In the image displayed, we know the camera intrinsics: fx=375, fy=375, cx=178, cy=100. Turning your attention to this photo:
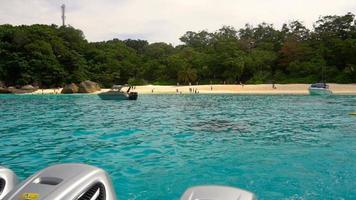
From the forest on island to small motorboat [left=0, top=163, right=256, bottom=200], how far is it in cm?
6590

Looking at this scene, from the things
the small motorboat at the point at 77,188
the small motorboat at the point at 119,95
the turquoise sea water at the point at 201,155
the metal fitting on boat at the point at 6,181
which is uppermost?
the small motorboat at the point at 77,188

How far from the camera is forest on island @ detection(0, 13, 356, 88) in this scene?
6744cm

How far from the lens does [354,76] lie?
6197 cm

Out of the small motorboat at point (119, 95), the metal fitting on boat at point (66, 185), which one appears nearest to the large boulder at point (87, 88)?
the small motorboat at point (119, 95)

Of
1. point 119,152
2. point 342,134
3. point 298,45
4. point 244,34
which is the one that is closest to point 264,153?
point 119,152

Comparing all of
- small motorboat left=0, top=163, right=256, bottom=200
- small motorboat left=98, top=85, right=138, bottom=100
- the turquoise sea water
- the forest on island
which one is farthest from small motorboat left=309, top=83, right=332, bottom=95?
small motorboat left=0, top=163, right=256, bottom=200

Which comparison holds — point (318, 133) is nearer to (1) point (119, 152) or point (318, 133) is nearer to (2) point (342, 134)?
(2) point (342, 134)

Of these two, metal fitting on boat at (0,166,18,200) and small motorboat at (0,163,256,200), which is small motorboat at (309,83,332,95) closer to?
small motorboat at (0,163,256,200)

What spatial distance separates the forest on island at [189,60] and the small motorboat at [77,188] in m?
65.9

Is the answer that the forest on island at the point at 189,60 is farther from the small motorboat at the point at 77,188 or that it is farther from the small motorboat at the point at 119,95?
the small motorboat at the point at 77,188

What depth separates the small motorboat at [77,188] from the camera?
8.39ft

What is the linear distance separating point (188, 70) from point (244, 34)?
88.4ft

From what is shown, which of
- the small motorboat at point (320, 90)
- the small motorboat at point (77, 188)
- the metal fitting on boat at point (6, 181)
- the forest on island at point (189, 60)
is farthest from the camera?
the forest on island at point (189, 60)

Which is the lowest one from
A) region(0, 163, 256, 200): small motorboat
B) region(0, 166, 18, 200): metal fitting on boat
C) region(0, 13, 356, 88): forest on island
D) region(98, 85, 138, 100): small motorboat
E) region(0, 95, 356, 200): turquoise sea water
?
region(0, 95, 356, 200): turquoise sea water
